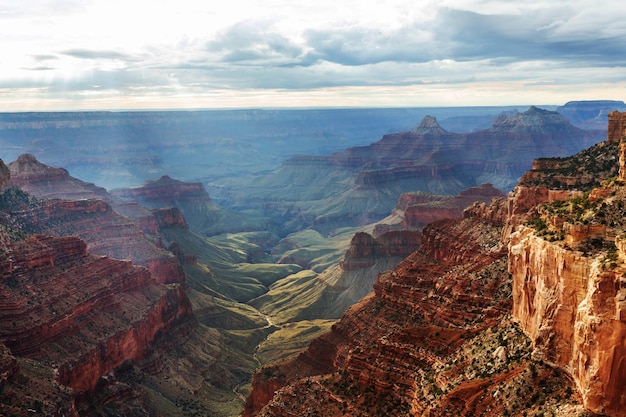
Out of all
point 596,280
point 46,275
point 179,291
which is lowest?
point 179,291

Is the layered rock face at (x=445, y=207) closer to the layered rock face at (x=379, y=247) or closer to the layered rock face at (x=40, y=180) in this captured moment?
the layered rock face at (x=379, y=247)

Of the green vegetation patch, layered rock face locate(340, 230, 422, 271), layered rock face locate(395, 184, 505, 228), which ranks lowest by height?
the green vegetation patch

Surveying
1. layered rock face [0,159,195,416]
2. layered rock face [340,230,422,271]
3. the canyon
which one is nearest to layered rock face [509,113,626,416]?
the canyon

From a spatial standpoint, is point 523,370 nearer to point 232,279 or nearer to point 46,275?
point 46,275

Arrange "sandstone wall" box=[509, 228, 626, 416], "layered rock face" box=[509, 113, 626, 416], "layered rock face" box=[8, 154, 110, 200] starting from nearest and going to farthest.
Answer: "sandstone wall" box=[509, 228, 626, 416], "layered rock face" box=[509, 113, 626, 416], "layered rock face" box=[8, 154, 110, 200]

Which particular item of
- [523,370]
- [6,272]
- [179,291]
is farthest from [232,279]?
[523,370]

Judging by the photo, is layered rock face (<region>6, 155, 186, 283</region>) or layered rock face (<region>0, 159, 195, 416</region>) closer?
layered rock face (<region>0, 159, 195, 416</region>)

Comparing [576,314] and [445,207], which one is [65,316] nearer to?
[576,314]

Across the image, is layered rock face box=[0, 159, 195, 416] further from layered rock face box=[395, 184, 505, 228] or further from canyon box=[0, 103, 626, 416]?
layered rock face box=[395, 184, 505, 228]

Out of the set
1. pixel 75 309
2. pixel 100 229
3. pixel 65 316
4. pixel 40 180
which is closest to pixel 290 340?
pixel 75 309

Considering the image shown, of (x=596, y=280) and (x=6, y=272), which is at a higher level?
(x=596, y=280)

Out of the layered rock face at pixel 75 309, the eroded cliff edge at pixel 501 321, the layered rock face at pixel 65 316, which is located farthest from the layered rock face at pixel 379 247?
the eroded cliff edge at pixel 501 321
